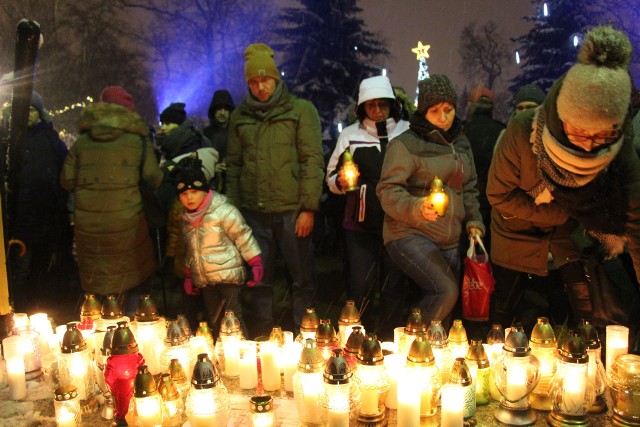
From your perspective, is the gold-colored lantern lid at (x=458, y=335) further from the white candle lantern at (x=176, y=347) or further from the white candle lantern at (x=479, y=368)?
the white candle lantern at (x=176, y=347)

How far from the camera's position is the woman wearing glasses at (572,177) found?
89.0 inches

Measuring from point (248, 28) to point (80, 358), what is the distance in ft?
54.0

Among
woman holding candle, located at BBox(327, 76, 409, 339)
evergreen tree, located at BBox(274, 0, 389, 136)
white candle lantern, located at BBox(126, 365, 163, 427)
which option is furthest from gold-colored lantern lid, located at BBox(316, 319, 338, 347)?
evergreen tree, located at BBox(274, 0, 389, 136)

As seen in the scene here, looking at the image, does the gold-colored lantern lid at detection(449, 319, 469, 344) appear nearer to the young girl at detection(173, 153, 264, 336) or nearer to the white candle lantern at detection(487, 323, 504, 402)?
the white candle lantern at detection(487, 323, 504, 402)

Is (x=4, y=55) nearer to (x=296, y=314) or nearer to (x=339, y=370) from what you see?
(x=296, y=314)

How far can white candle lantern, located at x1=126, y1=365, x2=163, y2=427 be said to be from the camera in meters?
2.41

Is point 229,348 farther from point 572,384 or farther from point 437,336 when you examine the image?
point 572,384

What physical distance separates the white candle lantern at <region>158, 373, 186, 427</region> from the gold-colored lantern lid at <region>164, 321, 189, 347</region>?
0.37m

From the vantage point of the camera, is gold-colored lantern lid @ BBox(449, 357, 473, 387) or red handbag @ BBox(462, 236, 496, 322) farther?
red handbag @ BBox(462, 236, 496, 322)

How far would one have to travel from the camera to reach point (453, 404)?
2.45 meters

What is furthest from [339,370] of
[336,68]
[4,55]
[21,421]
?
[4,55]

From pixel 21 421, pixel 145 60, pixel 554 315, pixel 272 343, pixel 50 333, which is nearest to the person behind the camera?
pixel 21 421

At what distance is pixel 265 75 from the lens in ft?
14.9

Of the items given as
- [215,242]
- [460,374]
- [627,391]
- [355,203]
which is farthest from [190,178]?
[627,391]
